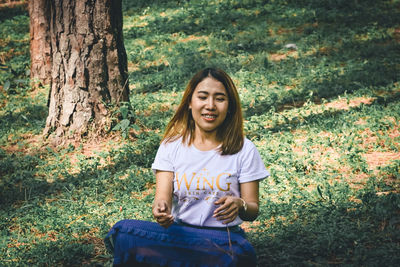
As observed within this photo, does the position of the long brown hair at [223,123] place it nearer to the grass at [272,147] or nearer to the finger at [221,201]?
the finger at [221,201]

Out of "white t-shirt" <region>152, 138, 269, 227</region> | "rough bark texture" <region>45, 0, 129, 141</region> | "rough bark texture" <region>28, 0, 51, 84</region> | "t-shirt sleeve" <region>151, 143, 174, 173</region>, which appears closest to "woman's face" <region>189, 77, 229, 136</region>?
"white t-shirt" <region>152, 138, 269, 227</region>

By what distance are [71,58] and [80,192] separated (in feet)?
6.79

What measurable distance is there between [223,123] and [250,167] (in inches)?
16.1

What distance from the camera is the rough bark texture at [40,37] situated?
895 cm

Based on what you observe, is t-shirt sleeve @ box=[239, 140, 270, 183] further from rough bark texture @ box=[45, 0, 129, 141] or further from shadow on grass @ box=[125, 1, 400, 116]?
shadow on grass @ box=[125, 1, 400, 116]

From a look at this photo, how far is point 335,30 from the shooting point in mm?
10602

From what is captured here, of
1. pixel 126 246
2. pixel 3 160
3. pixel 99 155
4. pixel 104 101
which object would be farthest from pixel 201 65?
pixel 126 246

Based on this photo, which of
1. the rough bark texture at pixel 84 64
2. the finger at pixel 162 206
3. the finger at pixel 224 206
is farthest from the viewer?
the rough bark texture at pixel 84 64

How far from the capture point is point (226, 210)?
246 cm

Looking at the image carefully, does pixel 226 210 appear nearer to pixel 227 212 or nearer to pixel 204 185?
pixel 227 212

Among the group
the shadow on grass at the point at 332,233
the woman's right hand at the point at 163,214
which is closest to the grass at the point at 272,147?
the shadow on grass at the point at 332,233

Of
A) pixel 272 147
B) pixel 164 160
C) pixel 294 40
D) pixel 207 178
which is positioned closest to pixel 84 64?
pixel 272 147

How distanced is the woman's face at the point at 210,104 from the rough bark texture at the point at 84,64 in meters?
3.37

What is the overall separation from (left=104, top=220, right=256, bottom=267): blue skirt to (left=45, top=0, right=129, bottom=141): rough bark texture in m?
3.53
